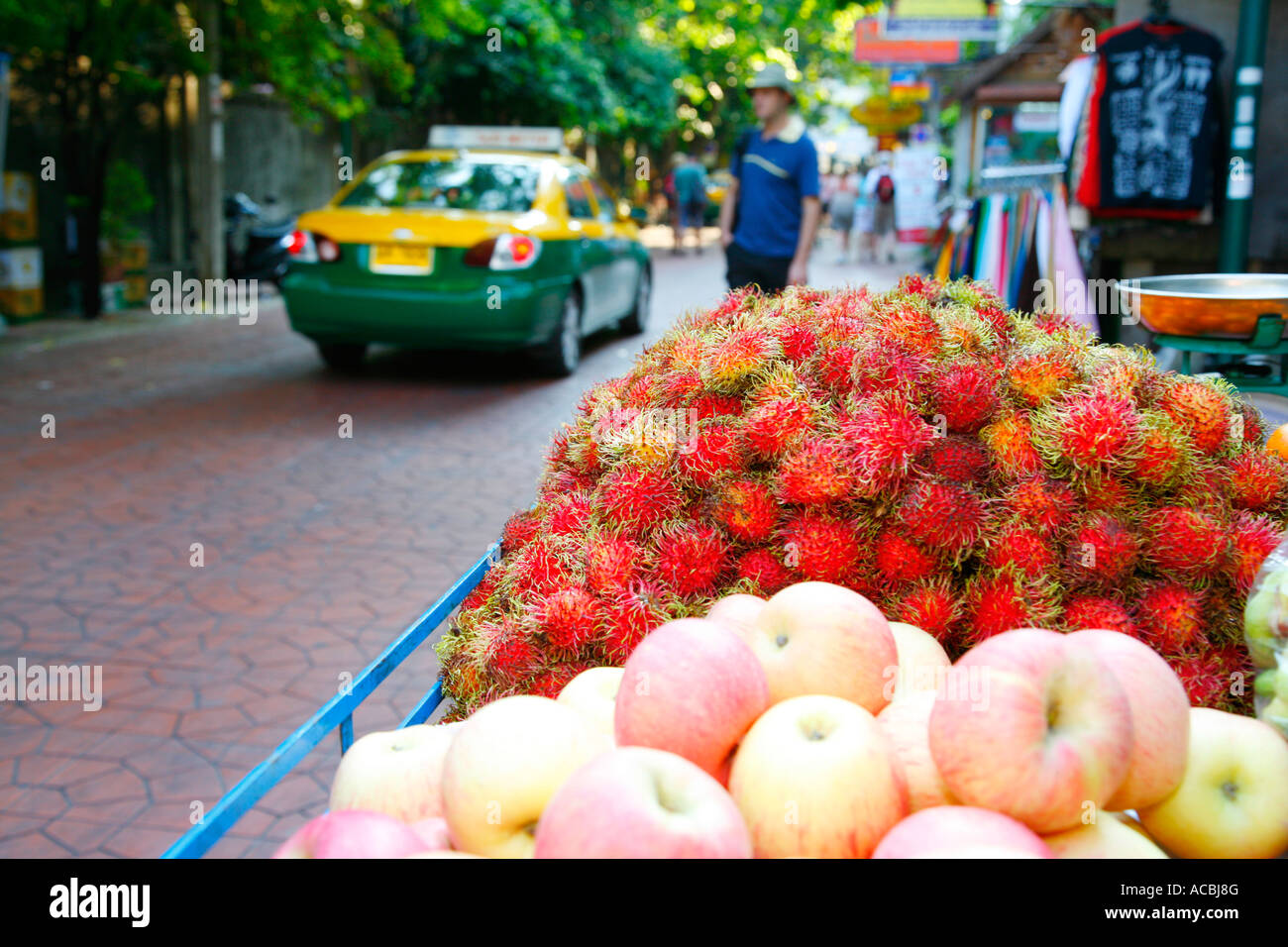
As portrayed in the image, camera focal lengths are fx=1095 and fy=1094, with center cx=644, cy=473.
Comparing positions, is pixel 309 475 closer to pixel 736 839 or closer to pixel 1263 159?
pixel 736 839

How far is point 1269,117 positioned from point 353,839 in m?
8.39

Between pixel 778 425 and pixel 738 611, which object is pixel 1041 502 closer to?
pixel 778 425

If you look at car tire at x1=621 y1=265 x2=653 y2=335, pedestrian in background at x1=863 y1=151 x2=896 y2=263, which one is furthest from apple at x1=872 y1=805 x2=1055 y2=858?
pedestrian in background at x1=863 y1=151 x2=896 y2=263

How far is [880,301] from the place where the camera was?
8.65ft

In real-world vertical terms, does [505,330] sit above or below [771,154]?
below

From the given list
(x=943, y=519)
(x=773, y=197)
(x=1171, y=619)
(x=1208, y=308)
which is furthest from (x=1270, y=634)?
(x=773, y=197)

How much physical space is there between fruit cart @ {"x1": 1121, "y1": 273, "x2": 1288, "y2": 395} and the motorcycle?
1347cm

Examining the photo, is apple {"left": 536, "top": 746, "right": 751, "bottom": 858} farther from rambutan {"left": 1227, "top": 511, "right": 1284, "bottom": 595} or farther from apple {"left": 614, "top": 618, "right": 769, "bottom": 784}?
rambutan {"left": 1227, "top": 511, "right": 1284, "bottom": 595}

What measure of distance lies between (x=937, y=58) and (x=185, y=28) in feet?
30.1

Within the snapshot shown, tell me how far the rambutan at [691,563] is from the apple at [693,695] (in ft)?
1.79

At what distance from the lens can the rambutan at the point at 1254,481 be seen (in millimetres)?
2227

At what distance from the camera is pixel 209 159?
13.3 metres
